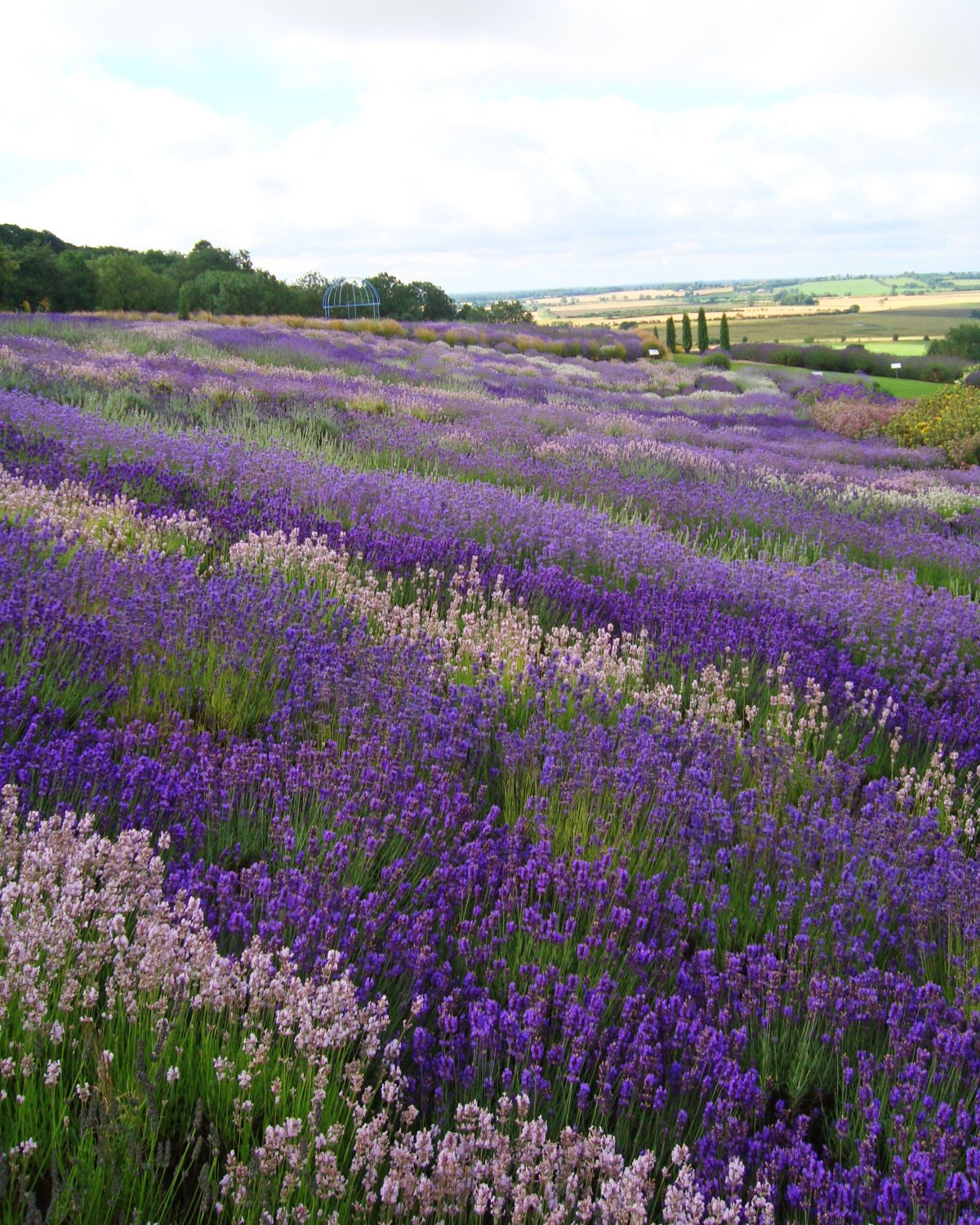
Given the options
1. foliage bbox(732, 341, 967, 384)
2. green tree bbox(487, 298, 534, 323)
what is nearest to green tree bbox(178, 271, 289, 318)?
green tree bbox(487, 298, 534, 323)

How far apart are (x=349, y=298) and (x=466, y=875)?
37189 mm

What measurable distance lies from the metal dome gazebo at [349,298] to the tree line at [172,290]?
3369mm

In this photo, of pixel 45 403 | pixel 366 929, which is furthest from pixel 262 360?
pixel 366 929

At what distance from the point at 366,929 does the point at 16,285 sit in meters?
39.0

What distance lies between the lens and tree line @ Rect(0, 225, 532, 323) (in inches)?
1382

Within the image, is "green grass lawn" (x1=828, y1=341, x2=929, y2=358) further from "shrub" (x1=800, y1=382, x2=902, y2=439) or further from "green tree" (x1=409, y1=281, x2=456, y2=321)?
"green tree" (x1=409, y1=281, x2=456, y2=321)

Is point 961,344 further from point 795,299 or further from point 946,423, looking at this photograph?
point 795,299

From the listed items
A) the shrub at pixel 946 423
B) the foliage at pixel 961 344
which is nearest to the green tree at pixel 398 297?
the foliage at pixel 961 344

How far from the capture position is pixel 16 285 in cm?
3412

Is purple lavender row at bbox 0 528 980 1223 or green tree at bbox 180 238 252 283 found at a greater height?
green tree at bbox 180 238 252 283

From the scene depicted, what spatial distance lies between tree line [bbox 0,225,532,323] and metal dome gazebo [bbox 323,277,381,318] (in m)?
3.37

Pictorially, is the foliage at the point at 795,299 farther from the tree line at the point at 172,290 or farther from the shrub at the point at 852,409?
the shrub at the point at 852,409

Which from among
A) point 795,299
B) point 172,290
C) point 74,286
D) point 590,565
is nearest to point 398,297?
point 172,290

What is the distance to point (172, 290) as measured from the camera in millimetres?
43656
